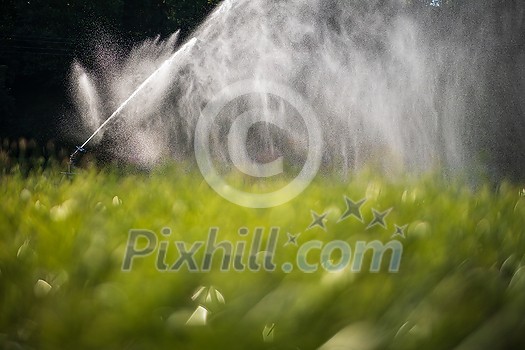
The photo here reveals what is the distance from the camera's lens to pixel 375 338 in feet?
2.28

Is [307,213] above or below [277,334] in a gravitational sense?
above

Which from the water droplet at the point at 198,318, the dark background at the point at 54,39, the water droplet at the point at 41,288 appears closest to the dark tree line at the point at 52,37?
the dark background at the point at 54,39

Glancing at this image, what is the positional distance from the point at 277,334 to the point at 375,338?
11cm

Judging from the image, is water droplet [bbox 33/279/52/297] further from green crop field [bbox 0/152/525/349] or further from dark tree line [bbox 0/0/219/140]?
dark tree line [bbox 0/0/219/140]

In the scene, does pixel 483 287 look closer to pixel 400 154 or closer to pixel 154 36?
pixel 400 154

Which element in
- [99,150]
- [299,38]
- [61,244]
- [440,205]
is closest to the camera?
[61,244]

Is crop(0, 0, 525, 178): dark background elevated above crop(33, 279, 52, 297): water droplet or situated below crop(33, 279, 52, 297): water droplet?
above

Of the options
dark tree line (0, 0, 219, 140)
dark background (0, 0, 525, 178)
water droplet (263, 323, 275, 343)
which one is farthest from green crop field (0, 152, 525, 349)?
dark tree line (0, 0, 219, 140)

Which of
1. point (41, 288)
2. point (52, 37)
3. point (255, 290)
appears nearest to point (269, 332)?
point (255, 290)

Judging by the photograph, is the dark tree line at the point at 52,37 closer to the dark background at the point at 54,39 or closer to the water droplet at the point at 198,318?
the dark background at the point at 54,39

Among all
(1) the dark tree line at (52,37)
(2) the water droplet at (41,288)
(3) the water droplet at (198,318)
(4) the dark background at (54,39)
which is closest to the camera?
(3) the water droplet at (198,318)

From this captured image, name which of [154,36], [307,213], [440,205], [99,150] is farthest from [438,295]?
[154,36]

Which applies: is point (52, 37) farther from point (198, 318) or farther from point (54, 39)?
point (198, 318)

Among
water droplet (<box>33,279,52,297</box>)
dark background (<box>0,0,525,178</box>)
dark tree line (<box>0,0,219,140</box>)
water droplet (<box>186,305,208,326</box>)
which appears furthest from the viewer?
dark tree line (<box>0,0,219,140</box>)
